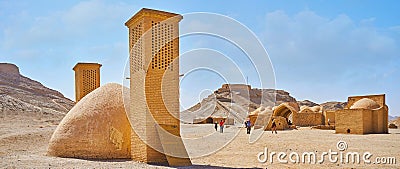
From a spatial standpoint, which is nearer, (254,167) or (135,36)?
(254,167)

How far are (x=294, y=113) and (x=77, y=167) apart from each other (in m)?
26.3

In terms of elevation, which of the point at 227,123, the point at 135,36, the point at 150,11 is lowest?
the point at 227,123

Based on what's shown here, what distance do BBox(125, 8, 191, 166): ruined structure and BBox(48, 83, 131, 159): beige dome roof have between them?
23.9 inches

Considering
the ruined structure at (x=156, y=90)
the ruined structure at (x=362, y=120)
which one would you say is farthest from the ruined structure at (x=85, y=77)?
the ruined structure at (x=362, y=120)

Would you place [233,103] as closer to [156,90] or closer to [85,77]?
[85,77]

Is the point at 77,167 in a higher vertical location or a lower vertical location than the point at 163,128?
lower

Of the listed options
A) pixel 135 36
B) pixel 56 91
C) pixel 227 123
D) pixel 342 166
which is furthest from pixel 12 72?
pixel 342 166

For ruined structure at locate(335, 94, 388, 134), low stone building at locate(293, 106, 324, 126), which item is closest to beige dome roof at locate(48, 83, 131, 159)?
ruined structure at locate(335, 94, 388, 134)

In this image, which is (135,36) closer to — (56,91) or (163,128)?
(163,128)

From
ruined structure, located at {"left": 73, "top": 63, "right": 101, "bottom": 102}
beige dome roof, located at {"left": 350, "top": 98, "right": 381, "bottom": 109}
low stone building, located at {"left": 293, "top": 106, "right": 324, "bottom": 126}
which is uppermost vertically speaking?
ruined structure, located at {"left": 73, "top": 63, "right": 101, "bottom": 102}

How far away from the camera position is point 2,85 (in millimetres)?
52219

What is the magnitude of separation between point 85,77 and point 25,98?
1457 inches

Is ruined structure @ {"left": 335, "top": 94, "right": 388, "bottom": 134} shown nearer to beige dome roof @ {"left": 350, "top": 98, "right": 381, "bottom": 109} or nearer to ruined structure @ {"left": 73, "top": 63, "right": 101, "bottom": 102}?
beige dome roof @ {"left": 350, "top": 98, "right": 381, "bottom": 109}

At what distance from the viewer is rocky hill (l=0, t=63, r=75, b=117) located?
36.6 metres
